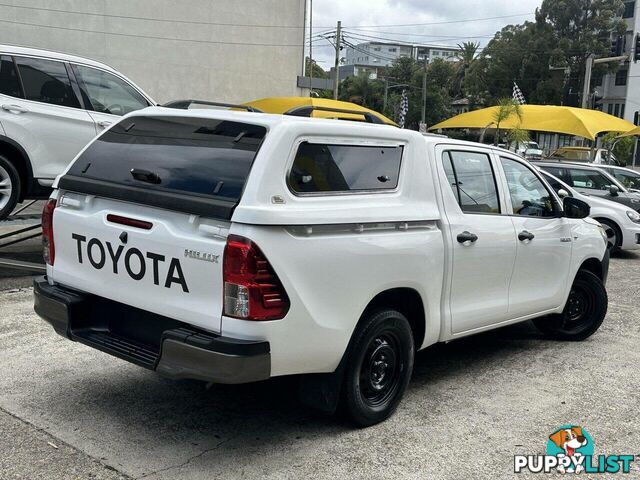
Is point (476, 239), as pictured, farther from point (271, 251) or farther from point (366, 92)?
point (366, 92)

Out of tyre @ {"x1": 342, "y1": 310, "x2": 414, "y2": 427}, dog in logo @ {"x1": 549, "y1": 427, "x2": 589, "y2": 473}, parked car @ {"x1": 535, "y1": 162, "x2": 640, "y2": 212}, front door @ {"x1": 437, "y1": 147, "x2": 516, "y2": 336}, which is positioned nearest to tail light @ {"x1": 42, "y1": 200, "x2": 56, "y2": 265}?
tyre @ {"x1": 342, "y1": 310, "x2": 414, "y2": 427}

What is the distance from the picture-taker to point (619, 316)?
24.9 feet

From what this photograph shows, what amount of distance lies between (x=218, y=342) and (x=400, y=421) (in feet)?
5.23

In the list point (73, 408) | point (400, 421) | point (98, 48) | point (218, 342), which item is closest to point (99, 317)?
point (73, 408)

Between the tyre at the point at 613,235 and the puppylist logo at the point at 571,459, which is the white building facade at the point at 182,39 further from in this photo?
the puppylist logo at the point at 571,459

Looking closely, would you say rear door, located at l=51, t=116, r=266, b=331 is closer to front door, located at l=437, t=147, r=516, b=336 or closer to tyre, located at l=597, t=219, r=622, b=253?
front door, located at l=437, t=147, r=516, b=336

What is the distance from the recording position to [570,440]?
13.9ft

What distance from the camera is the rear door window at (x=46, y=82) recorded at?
7509mm

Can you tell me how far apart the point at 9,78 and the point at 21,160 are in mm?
897

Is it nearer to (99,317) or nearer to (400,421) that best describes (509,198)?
(400,421)

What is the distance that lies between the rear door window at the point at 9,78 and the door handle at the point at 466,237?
17.5 ft

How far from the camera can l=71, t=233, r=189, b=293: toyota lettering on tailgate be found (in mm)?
3555

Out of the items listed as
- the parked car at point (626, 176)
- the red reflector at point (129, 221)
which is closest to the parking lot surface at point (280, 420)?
the red reflector at point (129, 221)

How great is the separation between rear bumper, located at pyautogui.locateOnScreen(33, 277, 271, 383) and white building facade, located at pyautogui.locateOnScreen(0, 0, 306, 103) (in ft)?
63.2
